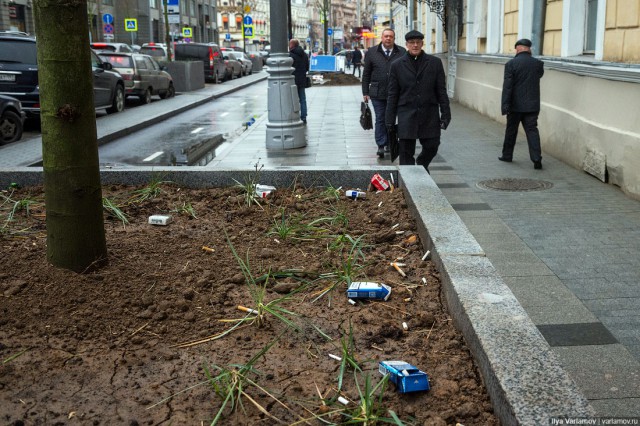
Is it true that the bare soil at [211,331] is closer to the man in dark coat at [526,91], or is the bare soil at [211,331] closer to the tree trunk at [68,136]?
the tree trunk at [68,136]

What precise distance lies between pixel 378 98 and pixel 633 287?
6.55 meters

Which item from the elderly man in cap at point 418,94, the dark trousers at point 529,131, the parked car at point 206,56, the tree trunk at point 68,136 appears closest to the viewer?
the tree trunk at point 68,136

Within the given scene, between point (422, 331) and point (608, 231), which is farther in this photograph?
point (608, 231)

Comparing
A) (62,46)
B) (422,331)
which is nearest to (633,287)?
(422,331)

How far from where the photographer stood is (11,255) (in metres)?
3.98

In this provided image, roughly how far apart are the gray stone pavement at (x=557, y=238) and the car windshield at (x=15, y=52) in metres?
3.67

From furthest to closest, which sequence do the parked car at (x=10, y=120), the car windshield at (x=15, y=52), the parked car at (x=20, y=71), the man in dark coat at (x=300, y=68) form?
the man in dark coat at (x=300, y=68), the car windshield at (x=15, y=52), the parked car at (x=20, y=71), the parked car at (x=10, y=120)

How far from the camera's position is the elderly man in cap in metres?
8.14

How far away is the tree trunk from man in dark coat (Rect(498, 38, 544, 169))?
7.81 meters

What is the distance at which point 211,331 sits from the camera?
10.3ft

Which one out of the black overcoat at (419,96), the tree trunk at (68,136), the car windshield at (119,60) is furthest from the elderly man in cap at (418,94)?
the car windshield at (119,60)

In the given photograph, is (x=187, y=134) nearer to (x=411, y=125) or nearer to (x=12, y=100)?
(x=12, y=100)

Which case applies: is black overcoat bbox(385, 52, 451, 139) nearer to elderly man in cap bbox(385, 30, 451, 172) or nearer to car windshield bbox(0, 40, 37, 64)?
elderly man in cap bbox(385, 30, 451, 172)

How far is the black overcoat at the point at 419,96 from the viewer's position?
8.16 meters
